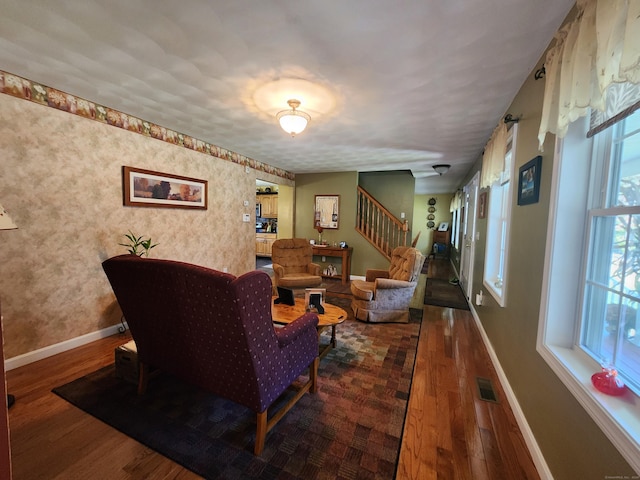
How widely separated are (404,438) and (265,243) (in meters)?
6.86

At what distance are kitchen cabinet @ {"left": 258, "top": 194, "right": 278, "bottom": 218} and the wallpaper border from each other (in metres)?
3.87

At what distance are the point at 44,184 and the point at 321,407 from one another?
3.00 m

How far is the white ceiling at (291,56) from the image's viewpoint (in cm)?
141

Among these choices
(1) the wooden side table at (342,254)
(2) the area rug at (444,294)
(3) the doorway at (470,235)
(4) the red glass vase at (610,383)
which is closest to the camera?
(4) the red glass vase at (610,383)

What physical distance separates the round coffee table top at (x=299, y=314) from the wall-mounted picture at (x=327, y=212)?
3.40m

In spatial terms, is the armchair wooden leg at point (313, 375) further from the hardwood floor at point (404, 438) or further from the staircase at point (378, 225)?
the staircase at point (378, 225)

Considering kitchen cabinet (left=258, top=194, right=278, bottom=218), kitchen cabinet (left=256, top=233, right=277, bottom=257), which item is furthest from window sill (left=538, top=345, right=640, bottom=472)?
kitchen cabinet (left=258, top=194, right=278, bottom=218)

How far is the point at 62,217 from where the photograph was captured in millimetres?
2443

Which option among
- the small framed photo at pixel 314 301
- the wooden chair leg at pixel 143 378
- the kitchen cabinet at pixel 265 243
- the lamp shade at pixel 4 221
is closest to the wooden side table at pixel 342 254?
the kitchen cabinet at pixel 265 243

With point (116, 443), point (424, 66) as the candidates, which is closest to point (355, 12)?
point (424, 66)

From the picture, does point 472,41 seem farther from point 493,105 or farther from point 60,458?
point 60,458

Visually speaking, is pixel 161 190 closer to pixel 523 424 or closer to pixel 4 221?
pixel 4 221

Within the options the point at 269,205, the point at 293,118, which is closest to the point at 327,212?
the point at 269,205

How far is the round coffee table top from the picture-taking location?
227 cm
